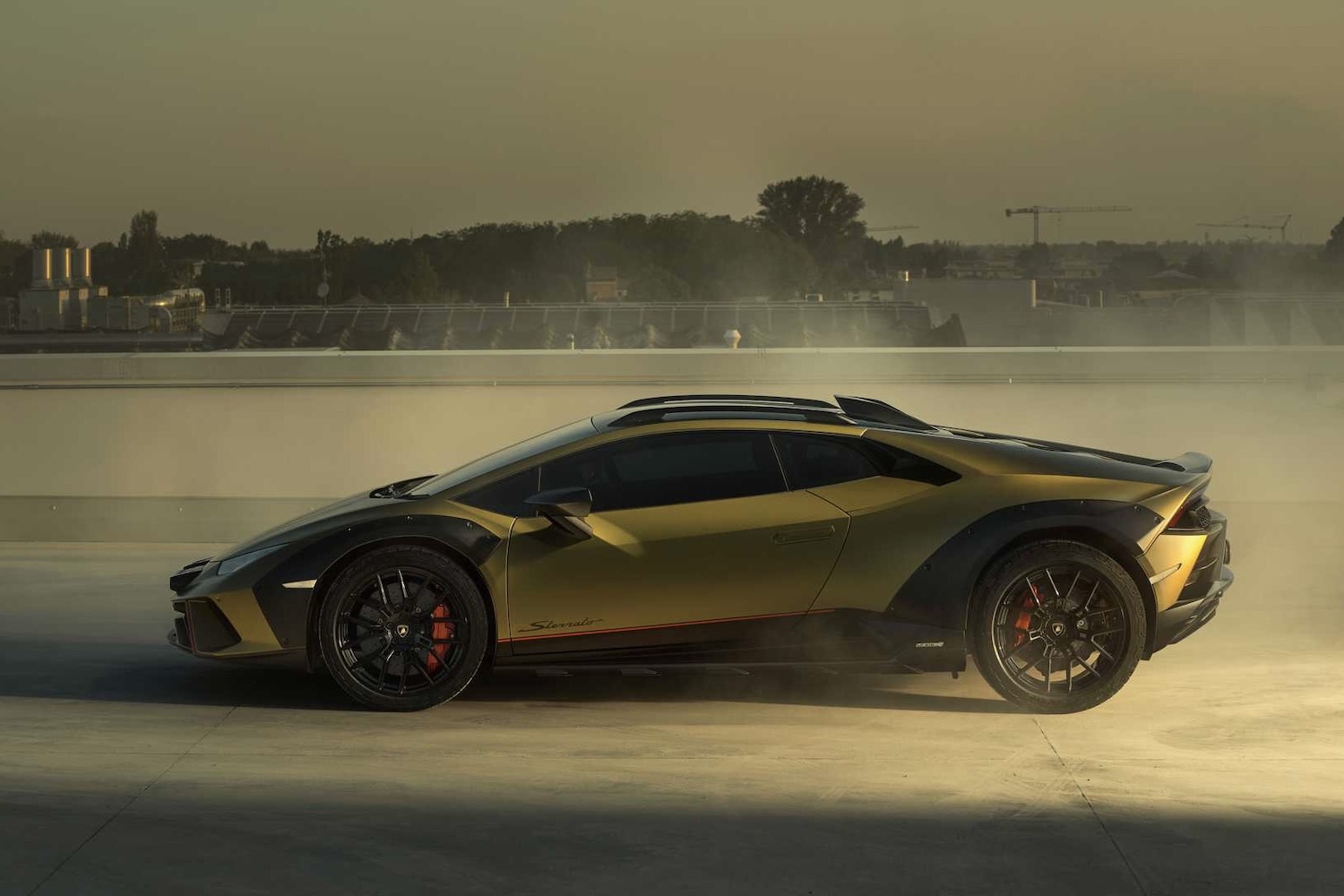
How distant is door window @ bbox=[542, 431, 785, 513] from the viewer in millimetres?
6324

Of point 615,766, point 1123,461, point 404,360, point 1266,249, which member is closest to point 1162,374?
point 404,360

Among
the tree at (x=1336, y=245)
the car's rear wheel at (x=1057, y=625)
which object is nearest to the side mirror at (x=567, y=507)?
the car's rear wheel at (x=1057, y=625)

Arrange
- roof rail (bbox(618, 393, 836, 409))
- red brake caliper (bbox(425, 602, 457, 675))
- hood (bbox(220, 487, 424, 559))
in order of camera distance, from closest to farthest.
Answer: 1. red brake caliper (bbox(425, 602, 457, 675))
2. hood (bbox(220, 487, 424, 559))
3. roof rail (bbox(618, 393, 836, 409))

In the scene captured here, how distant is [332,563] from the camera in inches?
248

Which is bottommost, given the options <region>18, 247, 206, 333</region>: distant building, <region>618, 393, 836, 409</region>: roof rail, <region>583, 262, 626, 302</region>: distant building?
<region>618, 393, 836, 409</region>: roof rail

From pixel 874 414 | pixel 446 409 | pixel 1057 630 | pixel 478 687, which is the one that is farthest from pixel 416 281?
pixel 1057 630

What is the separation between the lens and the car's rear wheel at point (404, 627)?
626cm

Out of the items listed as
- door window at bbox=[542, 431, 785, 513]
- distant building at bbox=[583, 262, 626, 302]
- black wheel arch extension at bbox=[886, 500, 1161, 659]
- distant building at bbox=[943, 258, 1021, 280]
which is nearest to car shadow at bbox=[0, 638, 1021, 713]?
black wheel arch extension at bbox=[886, 500, 1161, 659]

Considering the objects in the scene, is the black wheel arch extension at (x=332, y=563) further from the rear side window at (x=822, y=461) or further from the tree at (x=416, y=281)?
the tree at (x=416, y=281)

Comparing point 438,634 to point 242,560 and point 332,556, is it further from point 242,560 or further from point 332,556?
point 242,560

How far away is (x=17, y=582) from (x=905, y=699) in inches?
227

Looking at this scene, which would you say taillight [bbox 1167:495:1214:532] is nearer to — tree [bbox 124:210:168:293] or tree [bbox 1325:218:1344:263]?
tree [bbox 124:210:168:293]

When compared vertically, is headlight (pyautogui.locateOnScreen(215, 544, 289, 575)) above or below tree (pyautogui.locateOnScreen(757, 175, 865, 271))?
below

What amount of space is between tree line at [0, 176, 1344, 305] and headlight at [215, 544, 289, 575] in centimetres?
6122
